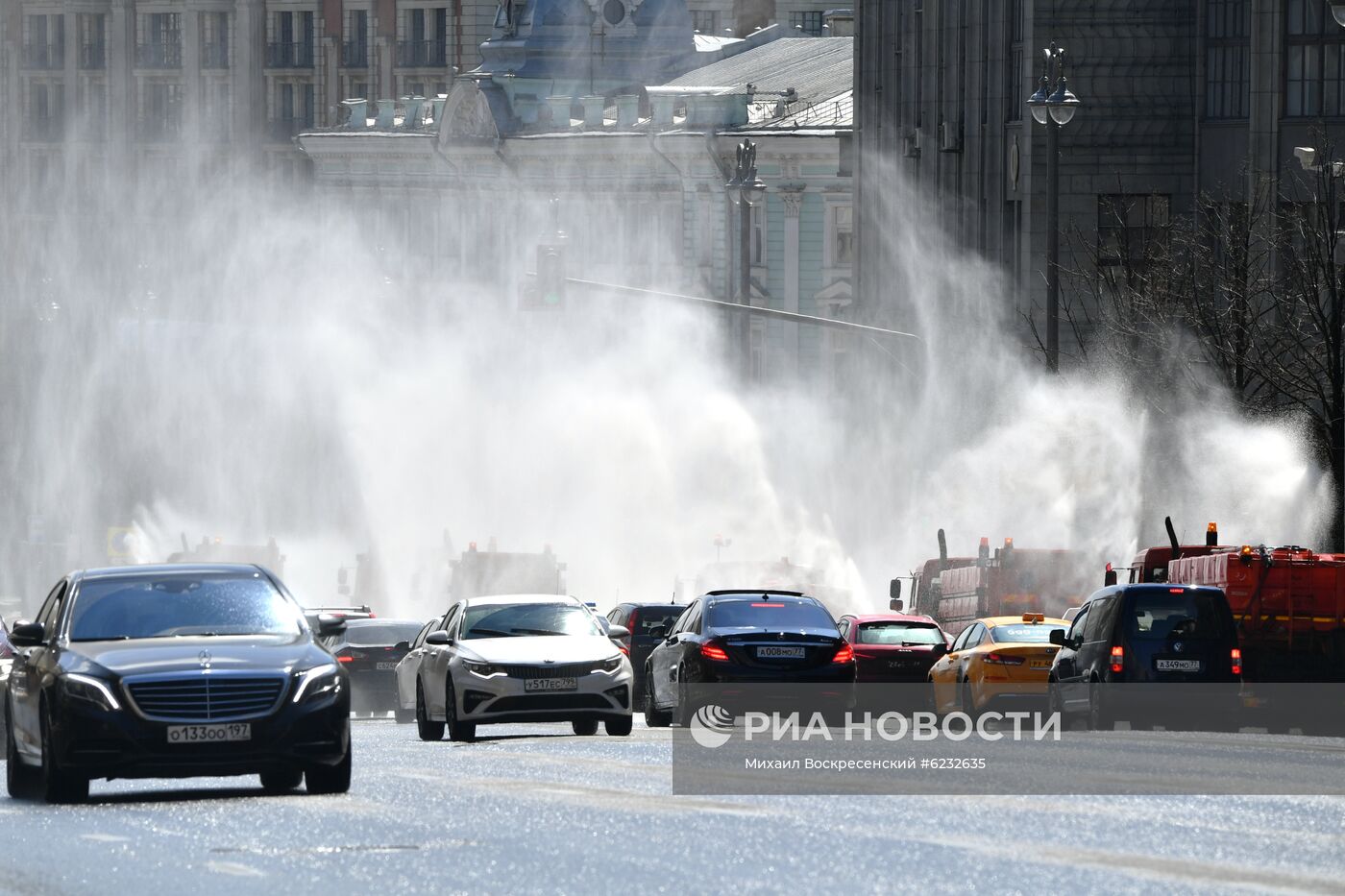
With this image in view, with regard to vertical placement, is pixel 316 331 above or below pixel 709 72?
below

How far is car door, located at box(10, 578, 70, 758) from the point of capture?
18.2 metres

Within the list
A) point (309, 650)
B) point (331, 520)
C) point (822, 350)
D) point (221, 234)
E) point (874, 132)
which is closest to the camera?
point (309, 650)

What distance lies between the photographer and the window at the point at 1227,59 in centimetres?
5844

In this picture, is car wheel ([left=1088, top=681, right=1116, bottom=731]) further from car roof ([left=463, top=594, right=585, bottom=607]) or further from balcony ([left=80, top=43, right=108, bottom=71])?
balcony ([left=80, top=43, right=108, bottom=71])

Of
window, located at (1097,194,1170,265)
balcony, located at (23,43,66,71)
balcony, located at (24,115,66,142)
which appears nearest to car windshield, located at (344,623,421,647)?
window, located at (1097,194,1170,265)

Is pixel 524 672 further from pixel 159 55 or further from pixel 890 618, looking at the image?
pixel 159 55

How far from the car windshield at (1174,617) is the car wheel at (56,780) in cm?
1086

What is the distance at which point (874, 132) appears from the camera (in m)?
75.4

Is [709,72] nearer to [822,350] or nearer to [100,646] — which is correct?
[822,350]

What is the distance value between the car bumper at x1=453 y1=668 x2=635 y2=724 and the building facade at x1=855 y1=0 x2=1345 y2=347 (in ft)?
93.1

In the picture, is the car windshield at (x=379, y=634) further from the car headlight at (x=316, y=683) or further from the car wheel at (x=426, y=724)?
the car headlight at (x=316, y=683)

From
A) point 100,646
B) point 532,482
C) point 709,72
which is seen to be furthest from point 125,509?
point 100,646

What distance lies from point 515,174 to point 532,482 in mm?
27969

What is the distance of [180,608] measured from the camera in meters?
18.6
